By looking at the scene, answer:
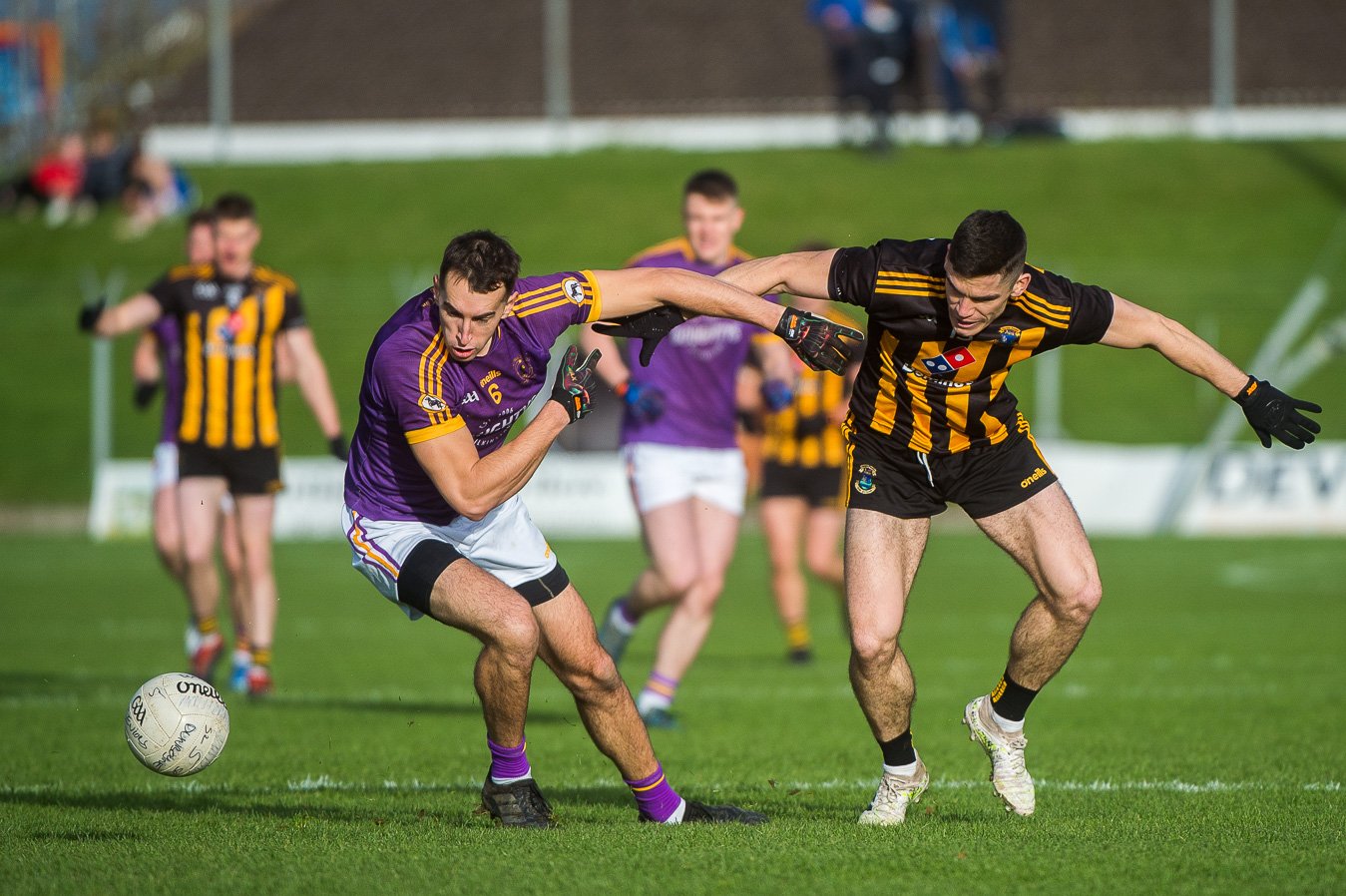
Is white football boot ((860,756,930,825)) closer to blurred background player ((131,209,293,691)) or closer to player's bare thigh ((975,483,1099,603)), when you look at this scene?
player's bare thigh ((975,483,1099,603))

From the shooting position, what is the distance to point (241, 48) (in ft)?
145

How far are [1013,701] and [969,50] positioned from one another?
2751 centimetres

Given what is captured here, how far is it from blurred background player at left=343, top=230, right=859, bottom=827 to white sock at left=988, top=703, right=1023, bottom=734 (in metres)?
0.98

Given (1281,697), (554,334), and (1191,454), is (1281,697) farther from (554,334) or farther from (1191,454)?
(1191,454)

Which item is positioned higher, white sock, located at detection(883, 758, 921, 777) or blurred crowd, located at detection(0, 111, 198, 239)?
white sock, located at detection(883, 758, 921, 777)

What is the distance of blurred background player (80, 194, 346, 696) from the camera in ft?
32.4

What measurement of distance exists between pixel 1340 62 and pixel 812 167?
517 inches

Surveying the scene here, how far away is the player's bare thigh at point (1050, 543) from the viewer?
6164mm

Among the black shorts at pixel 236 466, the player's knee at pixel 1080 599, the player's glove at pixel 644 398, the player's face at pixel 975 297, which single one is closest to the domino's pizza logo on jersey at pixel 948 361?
the player's face at pixel 975 297

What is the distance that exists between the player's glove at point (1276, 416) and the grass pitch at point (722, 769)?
52.8 inches

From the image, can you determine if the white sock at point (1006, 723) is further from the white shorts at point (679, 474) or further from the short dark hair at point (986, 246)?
the white shorts at point (679, 474)

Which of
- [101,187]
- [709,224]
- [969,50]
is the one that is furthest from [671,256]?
[101,187]

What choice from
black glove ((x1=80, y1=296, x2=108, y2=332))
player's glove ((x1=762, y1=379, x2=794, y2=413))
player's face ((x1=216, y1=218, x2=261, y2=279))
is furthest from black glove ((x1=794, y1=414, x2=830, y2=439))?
black glove ((x1=80, y1=296, x2=108, y2=332))

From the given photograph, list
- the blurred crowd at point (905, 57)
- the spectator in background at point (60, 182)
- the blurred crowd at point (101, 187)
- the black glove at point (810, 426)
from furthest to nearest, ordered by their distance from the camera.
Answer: the spectator in background at point (60, 182) → the blurred crowd at point (101, 187) → the blurred crowd at point (905, 57) → the black glove at point (810, 426)
